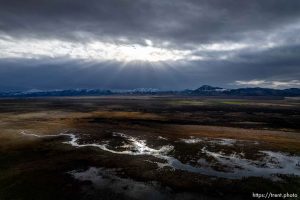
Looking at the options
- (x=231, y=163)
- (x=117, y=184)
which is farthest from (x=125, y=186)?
(x=231, y=163)

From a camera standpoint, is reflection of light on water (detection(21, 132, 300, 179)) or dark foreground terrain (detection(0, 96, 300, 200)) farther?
reflection of light on water (detection(21, 132, 300, 179))

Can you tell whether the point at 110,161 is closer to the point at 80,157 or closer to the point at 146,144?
the point at 80,157

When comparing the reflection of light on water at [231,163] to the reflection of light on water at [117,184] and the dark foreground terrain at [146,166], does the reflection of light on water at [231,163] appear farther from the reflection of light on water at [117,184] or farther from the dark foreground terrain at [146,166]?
the reflection of light on water at [117,184]

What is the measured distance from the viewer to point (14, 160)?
29859 mm

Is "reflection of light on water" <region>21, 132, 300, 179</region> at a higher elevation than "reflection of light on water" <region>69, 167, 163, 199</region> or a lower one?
higher

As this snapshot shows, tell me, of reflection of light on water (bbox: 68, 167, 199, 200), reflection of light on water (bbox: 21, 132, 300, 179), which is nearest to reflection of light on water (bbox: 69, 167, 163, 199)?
reflection of light on water (bbox: 68, 167, 199, 200)

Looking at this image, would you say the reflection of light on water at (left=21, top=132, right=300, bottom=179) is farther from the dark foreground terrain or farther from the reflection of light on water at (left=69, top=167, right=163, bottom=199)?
the reflection of light on water at (left=69, top=167, right=163, bottom=199)

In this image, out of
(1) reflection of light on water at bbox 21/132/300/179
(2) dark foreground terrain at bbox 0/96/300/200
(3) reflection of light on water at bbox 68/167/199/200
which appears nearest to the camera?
(3) reflection of light on water at bbox 68/167/199/200

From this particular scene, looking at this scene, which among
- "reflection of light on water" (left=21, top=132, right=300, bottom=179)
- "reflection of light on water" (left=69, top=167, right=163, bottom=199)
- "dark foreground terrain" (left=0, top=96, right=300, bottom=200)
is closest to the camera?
"reflection of light on water" (left=69, top=167, right=163, bottom=199)

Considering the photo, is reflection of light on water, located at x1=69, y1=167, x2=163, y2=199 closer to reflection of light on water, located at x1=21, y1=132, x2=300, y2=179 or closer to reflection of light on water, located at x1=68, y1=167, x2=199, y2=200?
reflection of light on water, located at x1=68, y1=167, x2=199, y2=200

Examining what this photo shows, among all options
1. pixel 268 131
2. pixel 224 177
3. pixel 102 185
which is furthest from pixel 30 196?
pixel 268 131

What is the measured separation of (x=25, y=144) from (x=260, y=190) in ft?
112

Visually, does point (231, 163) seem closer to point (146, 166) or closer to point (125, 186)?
point (146, 166)

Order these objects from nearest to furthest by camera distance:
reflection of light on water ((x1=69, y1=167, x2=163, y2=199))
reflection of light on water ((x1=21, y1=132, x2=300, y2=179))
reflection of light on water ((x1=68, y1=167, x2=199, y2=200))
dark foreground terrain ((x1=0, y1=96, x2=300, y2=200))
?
reflection of light on water ((x1=68, y1=167, x2=199, y2=200))
reflection of light on water ((x1=69, y1=167, x2=163, y2=199))
dark foreground terrain ((x1=0, y1=96, x2=300, y2=200))
reflection of light on water ((x1=21, y1=132, x2=300, y2=179))
